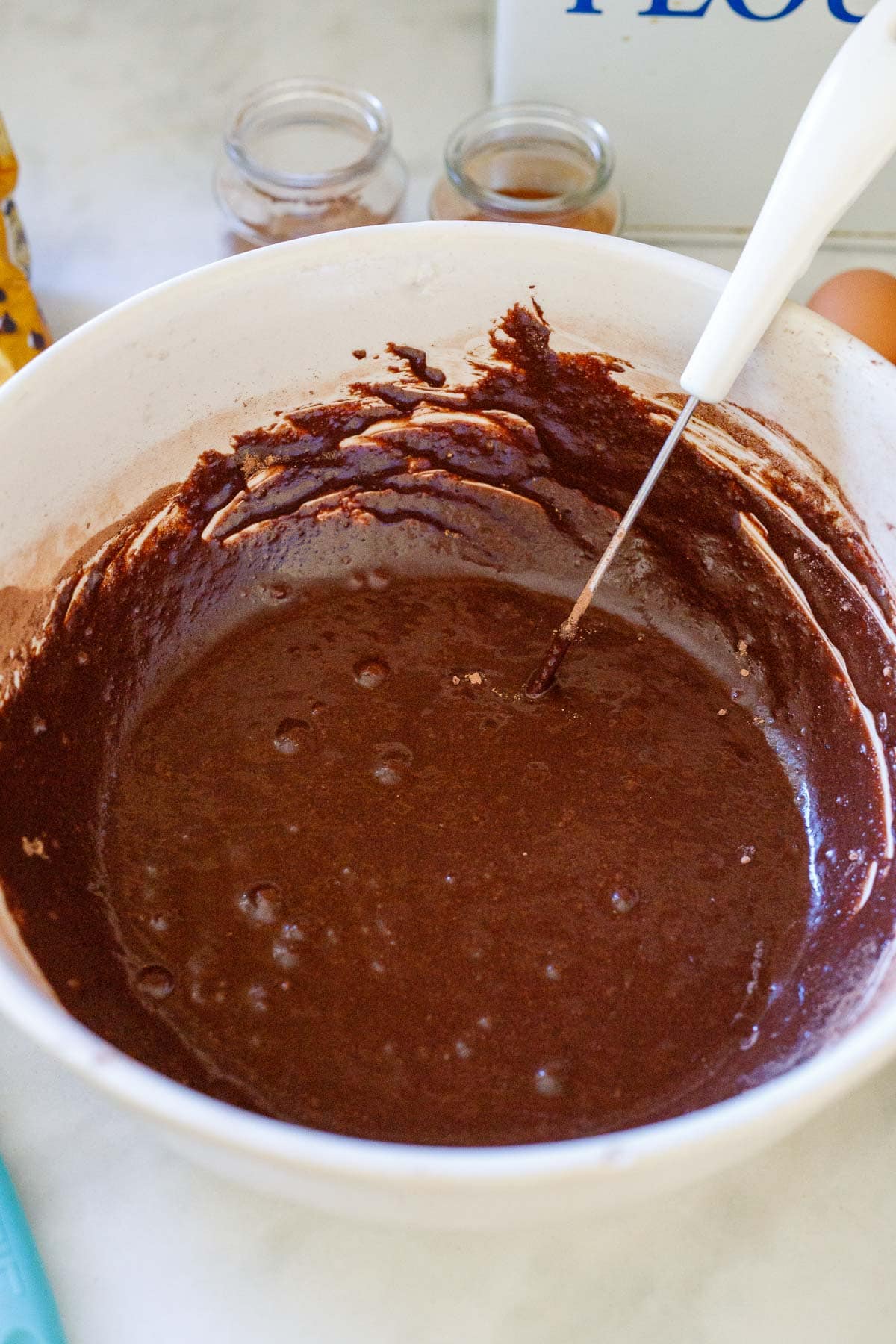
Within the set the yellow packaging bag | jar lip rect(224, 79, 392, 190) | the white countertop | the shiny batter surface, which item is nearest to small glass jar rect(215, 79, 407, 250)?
jar lip rect(224, 79, 392, 190)

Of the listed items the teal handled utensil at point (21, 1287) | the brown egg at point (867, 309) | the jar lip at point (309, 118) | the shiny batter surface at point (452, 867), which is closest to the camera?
the teal handled utensil at point (21, 1287)

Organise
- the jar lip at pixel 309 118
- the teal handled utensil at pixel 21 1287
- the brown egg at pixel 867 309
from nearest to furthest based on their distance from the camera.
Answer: the teal handled utensil at pixel 21 1287, the brown egg at pixel 867 309, the jar lip at pixel 309 118

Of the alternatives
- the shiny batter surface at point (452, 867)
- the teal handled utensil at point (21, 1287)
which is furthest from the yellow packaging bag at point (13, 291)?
the teal handled utensil at point (21, 1287)

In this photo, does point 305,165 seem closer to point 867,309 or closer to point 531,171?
point 531,171

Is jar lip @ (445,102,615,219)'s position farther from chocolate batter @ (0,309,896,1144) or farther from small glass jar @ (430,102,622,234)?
chocolate batter @ (0,309,896,1144)

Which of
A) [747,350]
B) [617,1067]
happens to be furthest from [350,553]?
[617,1067]

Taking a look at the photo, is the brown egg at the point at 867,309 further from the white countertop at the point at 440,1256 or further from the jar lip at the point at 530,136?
the white countertop at the point at 440,1256
